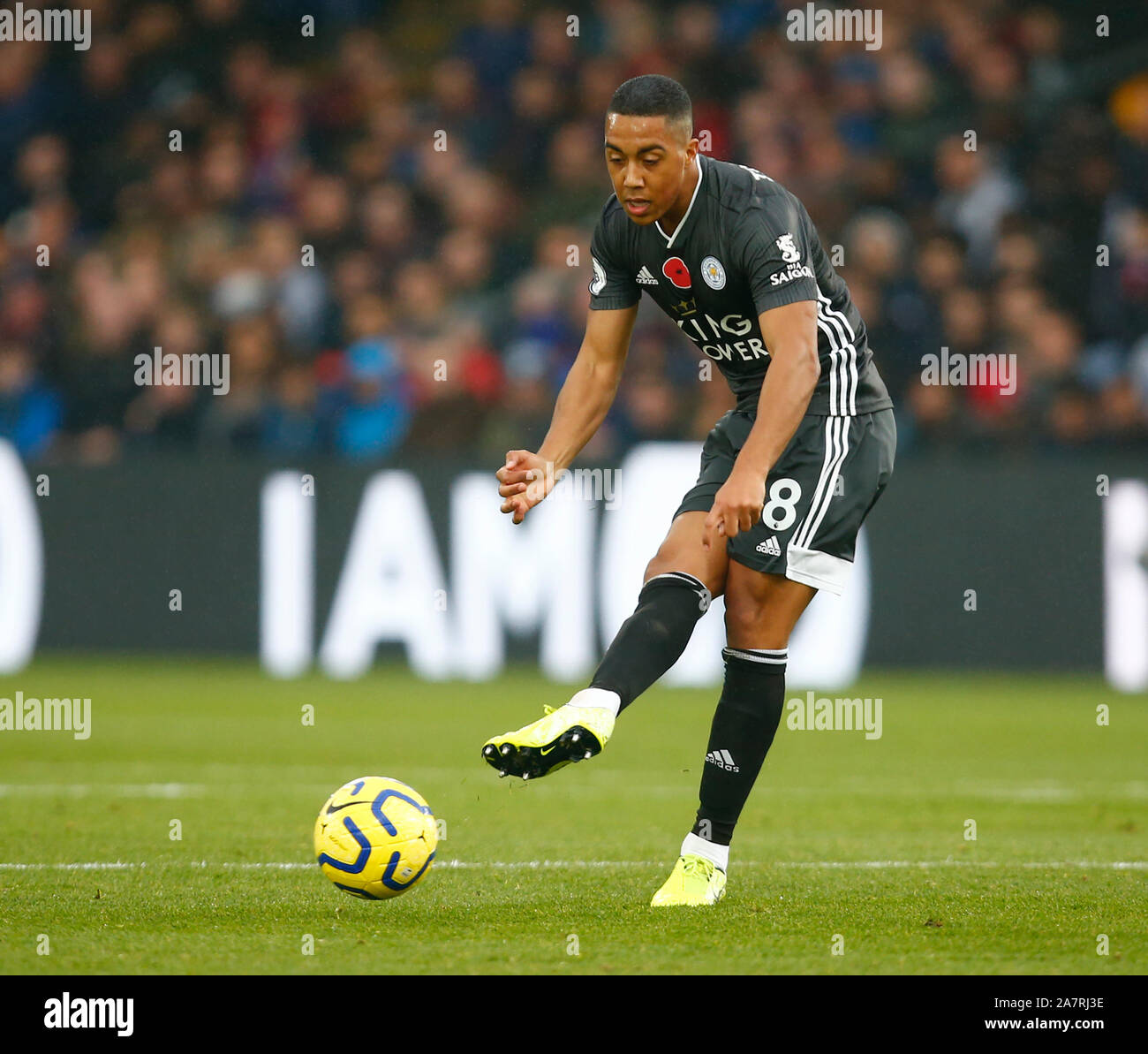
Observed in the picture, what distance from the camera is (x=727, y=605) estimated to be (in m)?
4.94

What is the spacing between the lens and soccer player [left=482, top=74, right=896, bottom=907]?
4586 mm

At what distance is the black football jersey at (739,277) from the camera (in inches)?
185

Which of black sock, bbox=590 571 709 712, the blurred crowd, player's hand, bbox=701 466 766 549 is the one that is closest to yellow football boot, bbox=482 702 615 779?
black sock, bbox=590 571 709 712

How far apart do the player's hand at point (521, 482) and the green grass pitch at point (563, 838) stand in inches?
42.0

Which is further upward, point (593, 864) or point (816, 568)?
point (816, 568)

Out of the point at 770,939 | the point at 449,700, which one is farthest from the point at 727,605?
the point at 449,700

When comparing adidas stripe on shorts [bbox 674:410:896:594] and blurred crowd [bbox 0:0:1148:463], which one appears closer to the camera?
adidas stripe on shorts [bbox 674:410:896:594]

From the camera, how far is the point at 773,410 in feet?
14.8

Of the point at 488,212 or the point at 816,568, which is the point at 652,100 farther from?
the point at 488,212

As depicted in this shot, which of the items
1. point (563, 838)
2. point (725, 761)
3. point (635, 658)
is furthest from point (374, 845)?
point (563, 838)

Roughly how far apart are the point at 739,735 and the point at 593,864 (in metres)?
0.85

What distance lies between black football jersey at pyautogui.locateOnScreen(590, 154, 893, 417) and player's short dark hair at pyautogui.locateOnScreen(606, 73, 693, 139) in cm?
28

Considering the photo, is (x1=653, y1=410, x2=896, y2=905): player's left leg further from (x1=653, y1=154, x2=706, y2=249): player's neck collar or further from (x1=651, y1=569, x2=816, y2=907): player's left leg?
(x1=653, y1=154, x2=706, y2=249): player's neck collar
